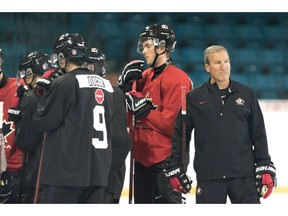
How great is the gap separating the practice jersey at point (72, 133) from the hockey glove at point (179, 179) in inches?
12.9

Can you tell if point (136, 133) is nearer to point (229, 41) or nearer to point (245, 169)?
point (245, 169)

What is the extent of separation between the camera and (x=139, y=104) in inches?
131

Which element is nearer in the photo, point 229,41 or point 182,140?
point 182,140

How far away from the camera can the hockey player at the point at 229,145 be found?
116 inches

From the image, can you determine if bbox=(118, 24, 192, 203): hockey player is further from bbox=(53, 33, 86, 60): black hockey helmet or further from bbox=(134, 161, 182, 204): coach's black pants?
bbox=(53, 33, 86, 60): black hockey helmet

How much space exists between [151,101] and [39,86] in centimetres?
63

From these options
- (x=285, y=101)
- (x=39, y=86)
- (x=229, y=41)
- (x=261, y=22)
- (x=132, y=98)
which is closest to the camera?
(x=39, y=86)

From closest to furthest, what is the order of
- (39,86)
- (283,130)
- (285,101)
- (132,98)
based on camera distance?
1. (39,86)
2. (132,98)
3. (283,130)
4. (285,101)

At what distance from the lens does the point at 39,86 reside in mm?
2986

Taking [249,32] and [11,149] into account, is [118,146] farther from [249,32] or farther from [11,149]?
[249,32]

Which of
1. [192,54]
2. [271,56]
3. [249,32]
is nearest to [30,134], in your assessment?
[192,54]

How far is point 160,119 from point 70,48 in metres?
0.61

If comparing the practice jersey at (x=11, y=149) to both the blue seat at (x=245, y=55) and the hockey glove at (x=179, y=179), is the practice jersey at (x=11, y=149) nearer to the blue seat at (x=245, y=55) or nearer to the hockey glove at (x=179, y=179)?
the hockey glove at (x=179, y=179)
